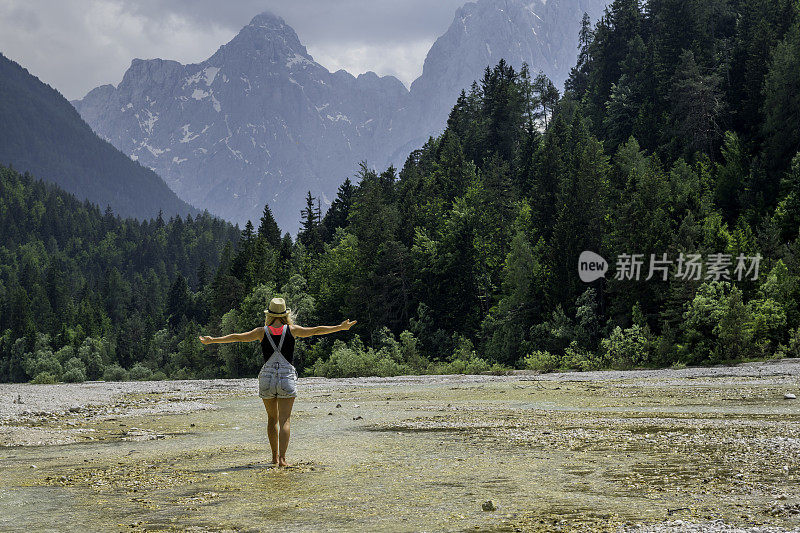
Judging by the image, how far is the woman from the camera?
448 inches

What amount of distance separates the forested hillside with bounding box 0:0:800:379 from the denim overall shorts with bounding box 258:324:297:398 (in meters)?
35.2

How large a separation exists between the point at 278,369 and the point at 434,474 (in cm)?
321

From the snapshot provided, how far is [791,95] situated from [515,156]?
39602 millimetres

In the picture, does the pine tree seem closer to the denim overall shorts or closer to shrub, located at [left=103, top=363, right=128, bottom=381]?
shrub, located at [left=103, top=363, right=128, bottom=381]

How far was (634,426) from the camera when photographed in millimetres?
15555

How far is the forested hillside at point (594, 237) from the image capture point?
1812 inches

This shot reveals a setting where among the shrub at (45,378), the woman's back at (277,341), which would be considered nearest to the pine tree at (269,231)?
the shrub at (45,378)

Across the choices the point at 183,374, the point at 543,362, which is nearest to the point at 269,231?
the point at 183,374

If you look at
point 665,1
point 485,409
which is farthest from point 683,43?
point 485,409

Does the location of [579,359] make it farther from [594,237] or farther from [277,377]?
[277,377]

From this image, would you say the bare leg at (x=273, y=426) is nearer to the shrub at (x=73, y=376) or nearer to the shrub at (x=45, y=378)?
the shrub at (x=45, y=378)

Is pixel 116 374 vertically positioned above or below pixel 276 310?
below

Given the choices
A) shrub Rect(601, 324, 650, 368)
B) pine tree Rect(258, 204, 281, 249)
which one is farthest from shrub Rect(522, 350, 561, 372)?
pine tree Rect(258, 204, 281, 249)

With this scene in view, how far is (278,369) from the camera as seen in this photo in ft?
38.0
